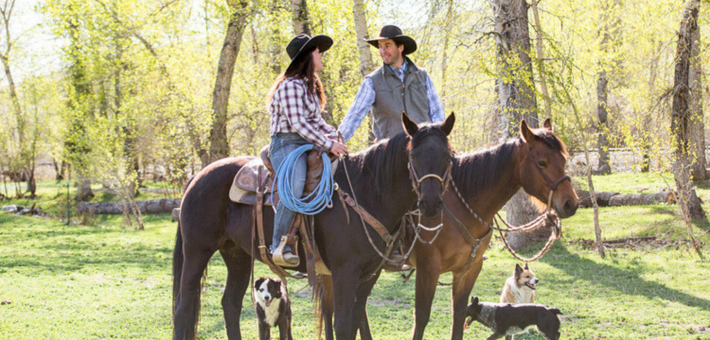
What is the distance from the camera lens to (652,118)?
1259 centimetres

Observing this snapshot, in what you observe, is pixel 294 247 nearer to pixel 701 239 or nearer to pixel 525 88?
pixel 525 88

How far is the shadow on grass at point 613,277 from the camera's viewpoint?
7.89 metres

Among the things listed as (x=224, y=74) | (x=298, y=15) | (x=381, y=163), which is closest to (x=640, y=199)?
(x=298, y=15)

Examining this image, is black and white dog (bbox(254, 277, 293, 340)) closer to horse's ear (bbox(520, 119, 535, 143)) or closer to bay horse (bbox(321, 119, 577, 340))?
bay horse (bbox(321, 119, 577, 340))

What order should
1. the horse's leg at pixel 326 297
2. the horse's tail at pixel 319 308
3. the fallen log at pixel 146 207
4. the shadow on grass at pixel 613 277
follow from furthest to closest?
the fallen log at pixel 146 207 → the shadow on grass at pixel 613 277 → the horse's tail at pixel 319 308 → the horse's leg at pixel 326 297

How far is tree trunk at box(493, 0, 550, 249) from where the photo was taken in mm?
10055

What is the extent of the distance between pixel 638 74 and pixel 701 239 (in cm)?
518

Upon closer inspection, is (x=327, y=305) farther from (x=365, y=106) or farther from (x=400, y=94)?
(x=400, y=94)

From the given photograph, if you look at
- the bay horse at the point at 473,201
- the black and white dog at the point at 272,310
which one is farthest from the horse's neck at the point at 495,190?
the black and white dog at the point at 272,310

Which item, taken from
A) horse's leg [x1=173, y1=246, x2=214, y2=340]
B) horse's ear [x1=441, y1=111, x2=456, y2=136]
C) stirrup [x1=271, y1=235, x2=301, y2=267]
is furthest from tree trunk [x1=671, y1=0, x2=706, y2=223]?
horse's leg [x1=173, y1=246, x2=214, y2=340]

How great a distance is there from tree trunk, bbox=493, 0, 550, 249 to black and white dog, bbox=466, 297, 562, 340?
4763 mm

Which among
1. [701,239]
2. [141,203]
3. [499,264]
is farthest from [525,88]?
[141,203]

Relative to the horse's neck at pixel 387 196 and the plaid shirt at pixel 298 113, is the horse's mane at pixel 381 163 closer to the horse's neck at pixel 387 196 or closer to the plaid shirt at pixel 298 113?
the horse's neck at pixel 387 196

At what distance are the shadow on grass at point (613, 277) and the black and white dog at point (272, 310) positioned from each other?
4.97 meters
